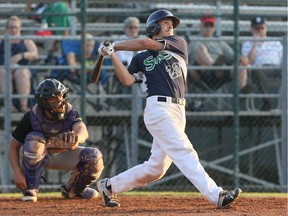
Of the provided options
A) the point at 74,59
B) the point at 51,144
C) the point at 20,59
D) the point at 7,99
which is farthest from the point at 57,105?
the point at 74,59

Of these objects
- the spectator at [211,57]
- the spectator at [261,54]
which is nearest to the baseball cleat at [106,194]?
the spectator at [211,57]

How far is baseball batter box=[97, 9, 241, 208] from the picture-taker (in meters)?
7.64

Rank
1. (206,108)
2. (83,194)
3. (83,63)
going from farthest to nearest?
(206,108) < (83,63) < (83,194)

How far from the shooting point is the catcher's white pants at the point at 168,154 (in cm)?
762

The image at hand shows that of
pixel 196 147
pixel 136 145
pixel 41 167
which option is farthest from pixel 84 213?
pixel 196 147

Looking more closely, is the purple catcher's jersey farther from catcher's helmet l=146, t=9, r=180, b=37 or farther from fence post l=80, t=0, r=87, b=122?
fence post l=80, t=0, r=87, b=122

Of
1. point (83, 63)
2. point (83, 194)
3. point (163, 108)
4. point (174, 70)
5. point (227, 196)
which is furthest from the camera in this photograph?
point (83, 63)

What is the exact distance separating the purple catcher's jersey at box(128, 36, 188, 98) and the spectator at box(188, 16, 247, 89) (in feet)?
14.8

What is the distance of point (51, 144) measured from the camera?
8.63 meters

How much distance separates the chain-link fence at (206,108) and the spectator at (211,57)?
2 cm

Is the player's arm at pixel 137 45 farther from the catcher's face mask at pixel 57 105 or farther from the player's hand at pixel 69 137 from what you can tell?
the player's hand at pixel 69 137

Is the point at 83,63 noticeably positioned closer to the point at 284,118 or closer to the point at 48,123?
the point at 284,118

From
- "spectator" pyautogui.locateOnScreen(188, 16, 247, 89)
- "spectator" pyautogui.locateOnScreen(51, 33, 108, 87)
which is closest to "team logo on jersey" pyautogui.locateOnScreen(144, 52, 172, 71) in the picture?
"spectator" pyautogui.locateOnScreen(51, 33, 108, 87)

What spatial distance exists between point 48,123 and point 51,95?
0.41 m
